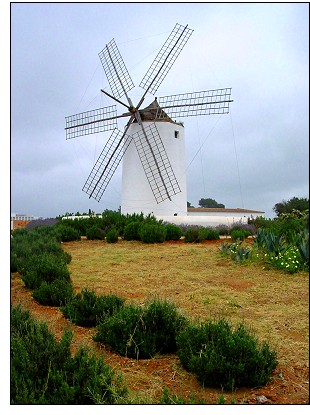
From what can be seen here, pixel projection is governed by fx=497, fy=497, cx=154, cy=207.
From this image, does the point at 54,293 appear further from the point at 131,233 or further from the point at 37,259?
the point at 131,233

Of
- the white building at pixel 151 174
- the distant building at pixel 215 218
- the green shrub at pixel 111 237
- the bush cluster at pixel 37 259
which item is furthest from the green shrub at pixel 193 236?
the white building at pixel 151 174

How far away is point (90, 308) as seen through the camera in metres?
5.67

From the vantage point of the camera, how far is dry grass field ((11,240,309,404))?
4.04 meters

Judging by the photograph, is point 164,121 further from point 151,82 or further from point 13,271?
point 13,271

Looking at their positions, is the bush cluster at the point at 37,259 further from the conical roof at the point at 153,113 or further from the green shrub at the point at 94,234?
the conical roof at the point at 153,113

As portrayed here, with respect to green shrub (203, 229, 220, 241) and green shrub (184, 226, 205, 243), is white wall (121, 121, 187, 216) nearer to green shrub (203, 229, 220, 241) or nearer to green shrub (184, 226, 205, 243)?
green shrub (203, 229, 220, 241)

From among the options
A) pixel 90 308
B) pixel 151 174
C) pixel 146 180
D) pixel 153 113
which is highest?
pixel 153 113

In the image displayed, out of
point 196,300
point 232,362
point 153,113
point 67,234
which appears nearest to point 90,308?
point 196,300

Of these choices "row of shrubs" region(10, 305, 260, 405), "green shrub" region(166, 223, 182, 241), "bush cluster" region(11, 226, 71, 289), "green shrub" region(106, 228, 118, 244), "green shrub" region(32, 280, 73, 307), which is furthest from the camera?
"green shrub" region(166, 223, 182, 241)

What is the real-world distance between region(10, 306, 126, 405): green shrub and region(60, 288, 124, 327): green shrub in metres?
0.94

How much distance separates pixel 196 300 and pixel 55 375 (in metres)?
2.64

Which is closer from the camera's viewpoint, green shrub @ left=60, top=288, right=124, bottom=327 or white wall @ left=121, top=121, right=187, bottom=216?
green shrub @ left=60, top=288, right=124, bottom=327

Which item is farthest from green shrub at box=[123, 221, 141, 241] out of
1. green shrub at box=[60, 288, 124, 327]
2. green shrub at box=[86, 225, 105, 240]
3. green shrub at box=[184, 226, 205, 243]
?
green shrub at box=[60, 288, 124, 327]

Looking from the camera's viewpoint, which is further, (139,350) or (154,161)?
(154,161)
